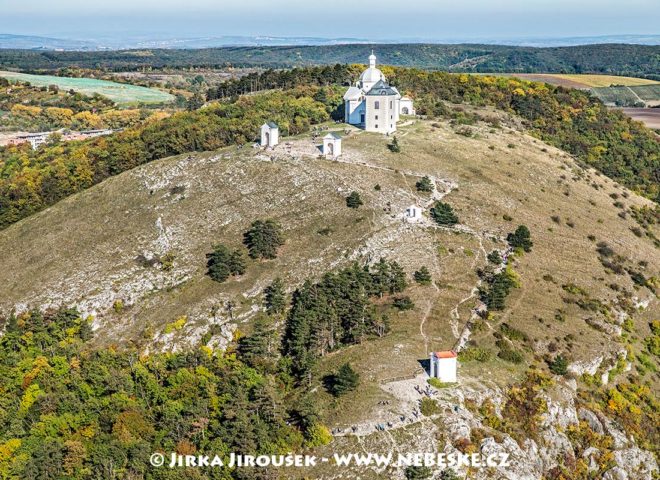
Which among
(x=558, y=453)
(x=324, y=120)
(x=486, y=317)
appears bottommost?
(x=558, y=453)

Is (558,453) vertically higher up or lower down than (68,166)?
lower down

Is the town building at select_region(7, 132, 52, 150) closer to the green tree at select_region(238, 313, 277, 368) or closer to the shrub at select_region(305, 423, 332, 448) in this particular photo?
the green tree at select_region(238, 313, 277, 368)

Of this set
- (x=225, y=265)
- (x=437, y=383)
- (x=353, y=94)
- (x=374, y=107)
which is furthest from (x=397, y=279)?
(x=353, y=94)

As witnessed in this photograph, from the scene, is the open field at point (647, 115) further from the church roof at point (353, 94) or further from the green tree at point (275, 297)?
the green tree at point (275, 297)

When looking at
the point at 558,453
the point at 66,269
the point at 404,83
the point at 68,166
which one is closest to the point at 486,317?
the point at 558,453

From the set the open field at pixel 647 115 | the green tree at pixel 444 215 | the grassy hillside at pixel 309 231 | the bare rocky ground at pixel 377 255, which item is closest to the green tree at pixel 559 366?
the bare rocky ground at pixel 377 255

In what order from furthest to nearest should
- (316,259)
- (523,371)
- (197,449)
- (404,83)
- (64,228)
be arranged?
(404,83), (64,228), (316,259), (523,371), (197,449)

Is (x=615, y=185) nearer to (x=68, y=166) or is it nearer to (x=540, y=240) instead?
(x=540, y=240)

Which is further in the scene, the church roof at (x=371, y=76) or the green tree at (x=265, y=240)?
the church roof at (x=371, y=76)
